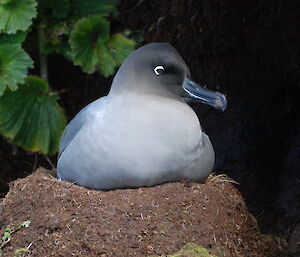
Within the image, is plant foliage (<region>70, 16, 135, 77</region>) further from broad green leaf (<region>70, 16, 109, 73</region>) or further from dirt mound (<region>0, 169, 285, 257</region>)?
dirt mound (<region>0, 169, 285, 257</region>)

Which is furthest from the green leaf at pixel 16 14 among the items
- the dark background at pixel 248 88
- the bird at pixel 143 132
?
the bird at pixel 143 132

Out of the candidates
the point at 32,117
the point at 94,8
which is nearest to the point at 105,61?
the point at 94,8

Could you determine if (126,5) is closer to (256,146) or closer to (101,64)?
(101,64)

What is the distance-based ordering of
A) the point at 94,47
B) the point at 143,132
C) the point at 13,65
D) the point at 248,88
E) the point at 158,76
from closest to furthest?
1. the point at 143,132
2. the point at 158,76
3. the point at 13,65
4. the point at 94,47
5. the point at 248,88

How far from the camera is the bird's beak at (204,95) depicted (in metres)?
3.97

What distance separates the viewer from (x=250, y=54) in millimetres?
5605

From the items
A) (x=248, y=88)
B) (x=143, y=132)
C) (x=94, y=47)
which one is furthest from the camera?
(x=248, y=88)

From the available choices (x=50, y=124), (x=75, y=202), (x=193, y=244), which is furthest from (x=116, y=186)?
(x=50, y=124)

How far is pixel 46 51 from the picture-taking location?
577 centimetres

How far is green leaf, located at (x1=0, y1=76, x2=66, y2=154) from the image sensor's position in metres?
5.42

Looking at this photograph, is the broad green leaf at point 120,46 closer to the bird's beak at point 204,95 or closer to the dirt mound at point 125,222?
the bird's beak at point 204,95

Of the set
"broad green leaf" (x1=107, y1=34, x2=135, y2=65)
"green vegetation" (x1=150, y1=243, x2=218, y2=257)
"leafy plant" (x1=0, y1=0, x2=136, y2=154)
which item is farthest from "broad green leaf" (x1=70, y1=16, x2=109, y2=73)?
"green vegetation" (x1=150, y1=243, x2=218, y2=257)

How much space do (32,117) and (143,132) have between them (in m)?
1.94

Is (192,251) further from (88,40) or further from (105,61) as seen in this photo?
(88,40)
